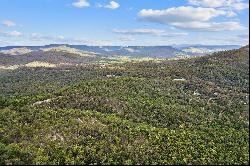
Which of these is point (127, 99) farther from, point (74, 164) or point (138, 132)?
point (74, 164)

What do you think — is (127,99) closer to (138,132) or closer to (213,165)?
(138,132)

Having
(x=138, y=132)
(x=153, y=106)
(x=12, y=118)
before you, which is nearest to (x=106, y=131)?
(x=138, y=132)

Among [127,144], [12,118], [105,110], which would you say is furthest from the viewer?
[105,110]

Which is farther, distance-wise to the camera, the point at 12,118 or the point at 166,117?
the point at 166,117

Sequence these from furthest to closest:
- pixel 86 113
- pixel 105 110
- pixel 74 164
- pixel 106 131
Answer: pixel 105 110
pixel 86 113
pixel 106 131
pixel 74 164

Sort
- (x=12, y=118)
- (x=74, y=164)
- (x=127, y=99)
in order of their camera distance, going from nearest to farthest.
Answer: (x=74, y=164)
(x=12, y=118)
(x=127, y=99)

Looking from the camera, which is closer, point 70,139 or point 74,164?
point 74,164

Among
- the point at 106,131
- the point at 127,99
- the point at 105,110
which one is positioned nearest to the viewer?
the point at 106,131

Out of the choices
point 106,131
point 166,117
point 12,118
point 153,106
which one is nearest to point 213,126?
point 166,117
